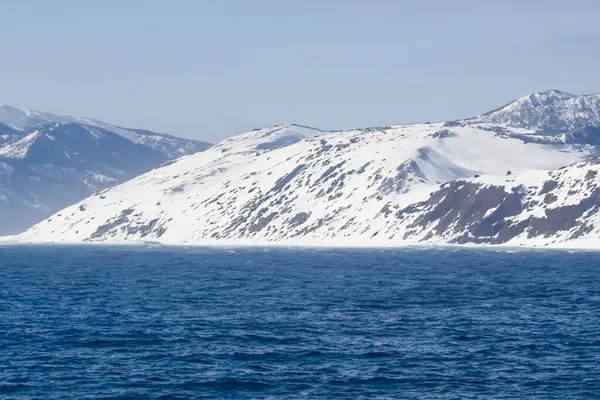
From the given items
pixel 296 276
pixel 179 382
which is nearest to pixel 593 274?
pixel 296 276

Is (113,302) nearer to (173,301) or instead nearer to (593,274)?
(173,301)

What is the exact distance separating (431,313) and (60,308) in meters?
36.1

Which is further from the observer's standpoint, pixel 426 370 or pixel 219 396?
pixel 426 370

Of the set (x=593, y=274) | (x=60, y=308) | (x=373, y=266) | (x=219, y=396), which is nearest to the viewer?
(x=219, y=396)

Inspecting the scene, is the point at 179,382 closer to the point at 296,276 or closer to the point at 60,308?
the point at 60,308

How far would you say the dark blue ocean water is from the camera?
69.4m

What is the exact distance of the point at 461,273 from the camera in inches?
6471

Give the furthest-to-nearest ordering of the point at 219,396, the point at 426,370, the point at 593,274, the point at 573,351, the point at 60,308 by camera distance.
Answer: the point at 593,274 → the point at 60,308 → the point at 573,351 → the point at 426,370 → the point at 219,396

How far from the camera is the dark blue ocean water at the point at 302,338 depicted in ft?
228

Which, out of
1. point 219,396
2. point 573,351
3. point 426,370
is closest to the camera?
point 219,396

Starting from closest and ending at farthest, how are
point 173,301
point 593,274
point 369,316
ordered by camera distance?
1. point 369,316
2. point 173,301
3. point 593,274

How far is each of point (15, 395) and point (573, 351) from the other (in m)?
39.2

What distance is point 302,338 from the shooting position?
8850cm

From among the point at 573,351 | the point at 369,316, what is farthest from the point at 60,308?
the point at 573,351
